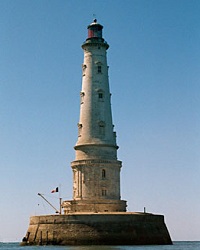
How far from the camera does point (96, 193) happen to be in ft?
186

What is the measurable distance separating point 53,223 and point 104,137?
10.8 metres

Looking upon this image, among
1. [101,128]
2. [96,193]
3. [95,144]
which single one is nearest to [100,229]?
[96,193]

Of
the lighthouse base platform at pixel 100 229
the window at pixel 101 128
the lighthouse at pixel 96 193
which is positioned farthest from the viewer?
the window at pixel 101 128

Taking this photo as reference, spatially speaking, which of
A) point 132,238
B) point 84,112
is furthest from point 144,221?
point 84,112

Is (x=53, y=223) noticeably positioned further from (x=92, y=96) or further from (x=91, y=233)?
(x=92, y=96)

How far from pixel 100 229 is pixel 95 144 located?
384 inches

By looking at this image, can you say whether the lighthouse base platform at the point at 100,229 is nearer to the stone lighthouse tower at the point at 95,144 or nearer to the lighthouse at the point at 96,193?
the lighthouse at the point at 96,193

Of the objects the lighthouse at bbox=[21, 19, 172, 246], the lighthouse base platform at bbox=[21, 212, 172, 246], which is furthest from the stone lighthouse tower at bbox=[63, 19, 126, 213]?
the lighthouse base platform at bbox=[21, 212, 172, 246]

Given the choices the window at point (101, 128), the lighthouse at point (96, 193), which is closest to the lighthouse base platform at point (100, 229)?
the lighthouse at point (96, 193)

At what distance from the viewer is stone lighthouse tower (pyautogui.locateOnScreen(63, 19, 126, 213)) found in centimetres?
5666

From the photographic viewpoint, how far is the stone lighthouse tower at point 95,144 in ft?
186

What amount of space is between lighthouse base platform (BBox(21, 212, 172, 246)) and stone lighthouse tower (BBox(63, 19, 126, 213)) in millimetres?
4156

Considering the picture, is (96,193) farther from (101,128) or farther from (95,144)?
(101,128)

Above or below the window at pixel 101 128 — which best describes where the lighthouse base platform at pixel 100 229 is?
below
